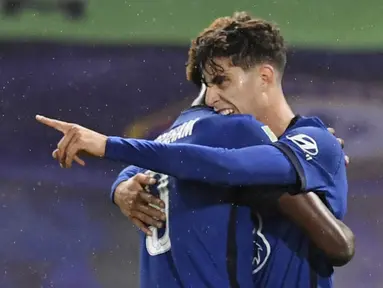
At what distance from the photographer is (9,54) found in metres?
2.94

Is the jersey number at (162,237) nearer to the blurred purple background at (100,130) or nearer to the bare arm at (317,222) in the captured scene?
the bare arm at (317,222)

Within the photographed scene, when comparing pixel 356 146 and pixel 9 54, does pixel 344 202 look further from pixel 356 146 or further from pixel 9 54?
pixel 9 54

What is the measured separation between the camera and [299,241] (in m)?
1.40

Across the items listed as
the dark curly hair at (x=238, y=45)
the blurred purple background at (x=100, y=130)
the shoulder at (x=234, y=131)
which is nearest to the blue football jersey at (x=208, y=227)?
the shoulder at (x=234, y=131)

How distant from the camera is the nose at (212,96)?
1.40 metres

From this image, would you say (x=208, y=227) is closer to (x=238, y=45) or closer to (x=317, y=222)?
(x=317, y=222)

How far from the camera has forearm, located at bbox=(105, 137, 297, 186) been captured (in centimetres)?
125

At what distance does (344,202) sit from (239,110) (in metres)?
0.22

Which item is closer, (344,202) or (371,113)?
(344,202)

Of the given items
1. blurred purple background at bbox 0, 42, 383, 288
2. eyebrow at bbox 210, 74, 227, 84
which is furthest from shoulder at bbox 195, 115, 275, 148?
blurred purple background at bbox 0, 42, 383, 288

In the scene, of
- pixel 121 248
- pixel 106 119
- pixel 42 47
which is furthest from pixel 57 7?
pixel 121 248

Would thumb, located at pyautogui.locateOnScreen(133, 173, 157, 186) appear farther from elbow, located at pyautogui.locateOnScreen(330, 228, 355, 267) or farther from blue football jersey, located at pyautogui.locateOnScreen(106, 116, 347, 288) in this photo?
elbow, located at pyautogui.locateOnScreen(330, 228, 355, 267)

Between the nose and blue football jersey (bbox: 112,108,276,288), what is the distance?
0.21ft

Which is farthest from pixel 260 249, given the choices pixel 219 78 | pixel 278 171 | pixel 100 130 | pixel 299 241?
pixel 100 130
